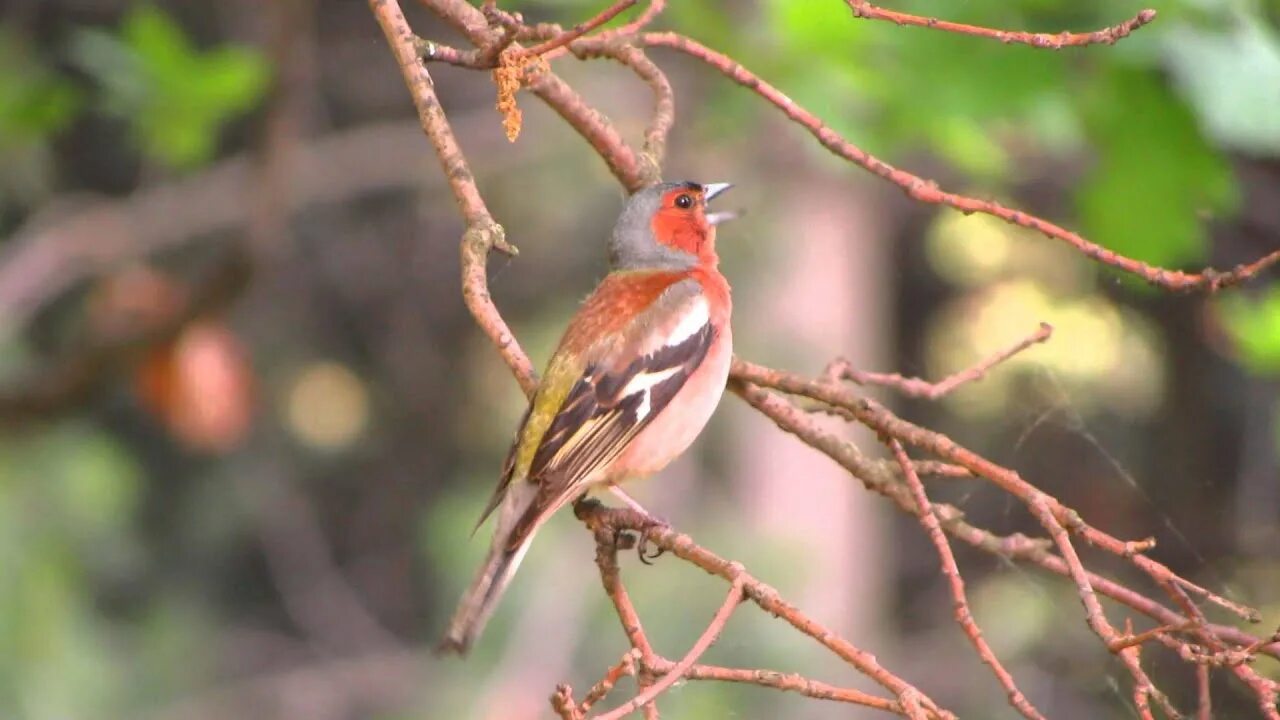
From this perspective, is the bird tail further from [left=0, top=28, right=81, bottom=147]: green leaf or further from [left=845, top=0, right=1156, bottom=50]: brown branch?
[left=0, top=28, right=81, bottom=147]: green leaf

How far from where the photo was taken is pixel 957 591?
2.81 metres

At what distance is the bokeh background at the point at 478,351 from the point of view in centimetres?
579

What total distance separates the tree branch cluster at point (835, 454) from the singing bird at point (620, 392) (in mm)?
139

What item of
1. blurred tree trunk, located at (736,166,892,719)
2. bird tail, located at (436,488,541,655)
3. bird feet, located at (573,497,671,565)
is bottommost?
blurred tree trunk, located at (736,166,892,719)

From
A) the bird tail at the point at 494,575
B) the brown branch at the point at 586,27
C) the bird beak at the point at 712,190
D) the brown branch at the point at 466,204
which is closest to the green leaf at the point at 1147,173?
the bird beak at the point at 712,190

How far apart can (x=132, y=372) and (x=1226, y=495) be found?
5830mm

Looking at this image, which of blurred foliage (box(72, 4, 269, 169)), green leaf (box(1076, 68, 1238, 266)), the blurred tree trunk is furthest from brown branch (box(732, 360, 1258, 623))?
the blurred tree trunk

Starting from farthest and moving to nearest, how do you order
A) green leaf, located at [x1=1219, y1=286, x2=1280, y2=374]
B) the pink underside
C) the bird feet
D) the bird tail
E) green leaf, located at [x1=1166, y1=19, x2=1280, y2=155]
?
green leaf, located at [x1=1166, y1=19, x2=1280, y2=155] → green leaf, located at [x1=1219, y1=286, x2=1280, y2=374] → the pink underside → the bird feet → the bird tail

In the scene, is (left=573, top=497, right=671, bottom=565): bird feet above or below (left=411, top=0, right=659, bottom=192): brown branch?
below

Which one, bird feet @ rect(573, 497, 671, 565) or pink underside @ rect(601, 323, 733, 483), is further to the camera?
pink underside @ rect(601, 323, 733, 483)

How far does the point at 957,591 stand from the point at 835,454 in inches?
Result: 21.0

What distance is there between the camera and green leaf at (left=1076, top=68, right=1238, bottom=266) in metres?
4.73

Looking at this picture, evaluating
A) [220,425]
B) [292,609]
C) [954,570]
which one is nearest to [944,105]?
[954,570]

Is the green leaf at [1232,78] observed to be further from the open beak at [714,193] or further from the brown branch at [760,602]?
the brown branch at [760,602]
